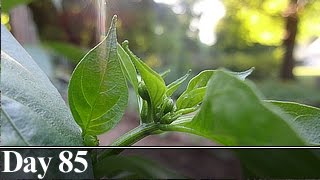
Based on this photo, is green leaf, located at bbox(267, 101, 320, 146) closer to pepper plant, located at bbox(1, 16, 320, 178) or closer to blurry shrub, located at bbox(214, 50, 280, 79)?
pepper plant, located at bbox(1, 16, 320, 178)

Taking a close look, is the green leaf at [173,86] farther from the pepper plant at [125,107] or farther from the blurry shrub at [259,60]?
the blurry shrub at [259,60]

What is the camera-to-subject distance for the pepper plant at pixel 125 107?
0.15 metres

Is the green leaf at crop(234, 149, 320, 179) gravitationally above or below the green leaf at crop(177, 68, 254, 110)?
below

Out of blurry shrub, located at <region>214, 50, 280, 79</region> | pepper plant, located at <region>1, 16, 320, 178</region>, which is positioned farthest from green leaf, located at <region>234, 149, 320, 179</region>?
blurry shrub, located at <region>214, 50, 280, 79</region>

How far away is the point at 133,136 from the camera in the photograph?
0.23 meters

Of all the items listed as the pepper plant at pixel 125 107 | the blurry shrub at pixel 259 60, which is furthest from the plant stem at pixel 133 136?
the blurry shrub at pixel 259 60

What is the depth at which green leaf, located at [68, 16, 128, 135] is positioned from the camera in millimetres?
207

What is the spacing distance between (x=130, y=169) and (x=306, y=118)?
0.11 meters

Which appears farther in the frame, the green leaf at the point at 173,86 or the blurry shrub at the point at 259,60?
the blurry shrub at the point at 259,60

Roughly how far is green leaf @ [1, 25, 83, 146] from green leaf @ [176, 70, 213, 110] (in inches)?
2.0

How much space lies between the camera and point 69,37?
962mm

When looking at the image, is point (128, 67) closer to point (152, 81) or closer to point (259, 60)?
point (152, 81)

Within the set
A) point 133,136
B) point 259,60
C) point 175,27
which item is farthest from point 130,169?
point 259,60

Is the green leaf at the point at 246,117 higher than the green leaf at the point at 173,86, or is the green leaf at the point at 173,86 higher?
the green leaf at the point at 246,117
